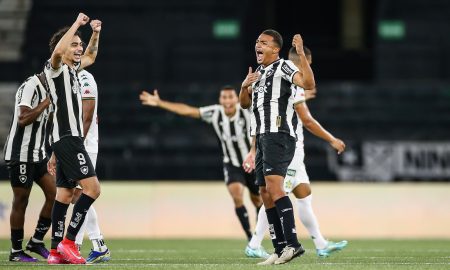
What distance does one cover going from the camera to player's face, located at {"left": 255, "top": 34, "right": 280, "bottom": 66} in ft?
28.6

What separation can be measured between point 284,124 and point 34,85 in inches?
101

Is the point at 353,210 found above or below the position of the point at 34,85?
below

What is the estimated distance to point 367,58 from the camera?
72.3 ft

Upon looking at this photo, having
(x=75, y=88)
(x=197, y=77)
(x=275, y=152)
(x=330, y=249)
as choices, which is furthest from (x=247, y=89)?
(x=197, y=77)

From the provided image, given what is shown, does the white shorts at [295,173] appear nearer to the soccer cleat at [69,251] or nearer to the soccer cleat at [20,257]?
the soccer cleat at [69,251]

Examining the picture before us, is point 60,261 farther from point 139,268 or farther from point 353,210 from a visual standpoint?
point 353,210

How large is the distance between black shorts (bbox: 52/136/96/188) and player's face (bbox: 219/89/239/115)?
11.2ft

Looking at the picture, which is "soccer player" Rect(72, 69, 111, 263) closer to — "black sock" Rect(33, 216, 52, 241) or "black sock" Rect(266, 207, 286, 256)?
"black sock" Rect(33, 216, 52, 241)

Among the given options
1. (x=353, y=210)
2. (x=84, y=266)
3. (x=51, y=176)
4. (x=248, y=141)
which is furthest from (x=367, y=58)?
(x=84, y=266)

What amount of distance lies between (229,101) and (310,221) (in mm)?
2480

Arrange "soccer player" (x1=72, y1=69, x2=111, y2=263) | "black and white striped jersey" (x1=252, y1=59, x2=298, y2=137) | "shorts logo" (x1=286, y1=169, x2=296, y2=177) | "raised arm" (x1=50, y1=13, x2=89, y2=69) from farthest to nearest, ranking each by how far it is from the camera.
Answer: "shorts logo" (x1=286, y1=169, x2=296, y2=177)
"soccer player" (x1=72, y1=69, x2=111, y2=263)
"black and white striped jersey" (x1=252, y1=59, x2=298, y2=137)
"raised arm" (x1=50, y1=13, x2=89, y2=69)

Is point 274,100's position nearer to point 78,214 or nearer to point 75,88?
point 75,88

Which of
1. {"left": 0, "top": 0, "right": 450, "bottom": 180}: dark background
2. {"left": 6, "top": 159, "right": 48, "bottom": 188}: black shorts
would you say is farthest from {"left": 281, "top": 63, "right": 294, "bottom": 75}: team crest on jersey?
{"left": 0, "top": 0, "right": 450, "bottom": 180}: dark background

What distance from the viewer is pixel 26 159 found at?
9.79 metres
